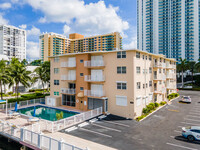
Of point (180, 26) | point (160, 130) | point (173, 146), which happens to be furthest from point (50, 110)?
point (180, 26)

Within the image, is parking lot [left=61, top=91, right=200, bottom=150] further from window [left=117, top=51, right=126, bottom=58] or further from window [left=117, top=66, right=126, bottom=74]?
window [left=117, top=51, right=126, bottom=58]

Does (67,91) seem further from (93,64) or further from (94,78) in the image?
(93,64)

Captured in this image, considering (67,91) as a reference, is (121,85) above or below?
above

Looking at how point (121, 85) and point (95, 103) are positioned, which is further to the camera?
point (95, 103)

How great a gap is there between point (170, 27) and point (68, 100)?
11972cm

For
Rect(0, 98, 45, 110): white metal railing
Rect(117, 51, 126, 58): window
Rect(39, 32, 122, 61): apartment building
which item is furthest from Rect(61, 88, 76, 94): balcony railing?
Rect(39, 32, 122, 61): apartment building

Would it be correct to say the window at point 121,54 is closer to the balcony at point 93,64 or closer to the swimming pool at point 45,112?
the balcony at point 93,64

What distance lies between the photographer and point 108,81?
26.7 m

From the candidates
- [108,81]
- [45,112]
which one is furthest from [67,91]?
[108,81]

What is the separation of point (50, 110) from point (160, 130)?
21.8m

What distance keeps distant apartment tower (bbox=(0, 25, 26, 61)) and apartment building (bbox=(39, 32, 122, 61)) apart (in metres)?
18.6

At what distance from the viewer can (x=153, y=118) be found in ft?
79.4

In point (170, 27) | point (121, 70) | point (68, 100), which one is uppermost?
point (170, 27)

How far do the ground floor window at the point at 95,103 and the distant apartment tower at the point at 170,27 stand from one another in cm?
11149
